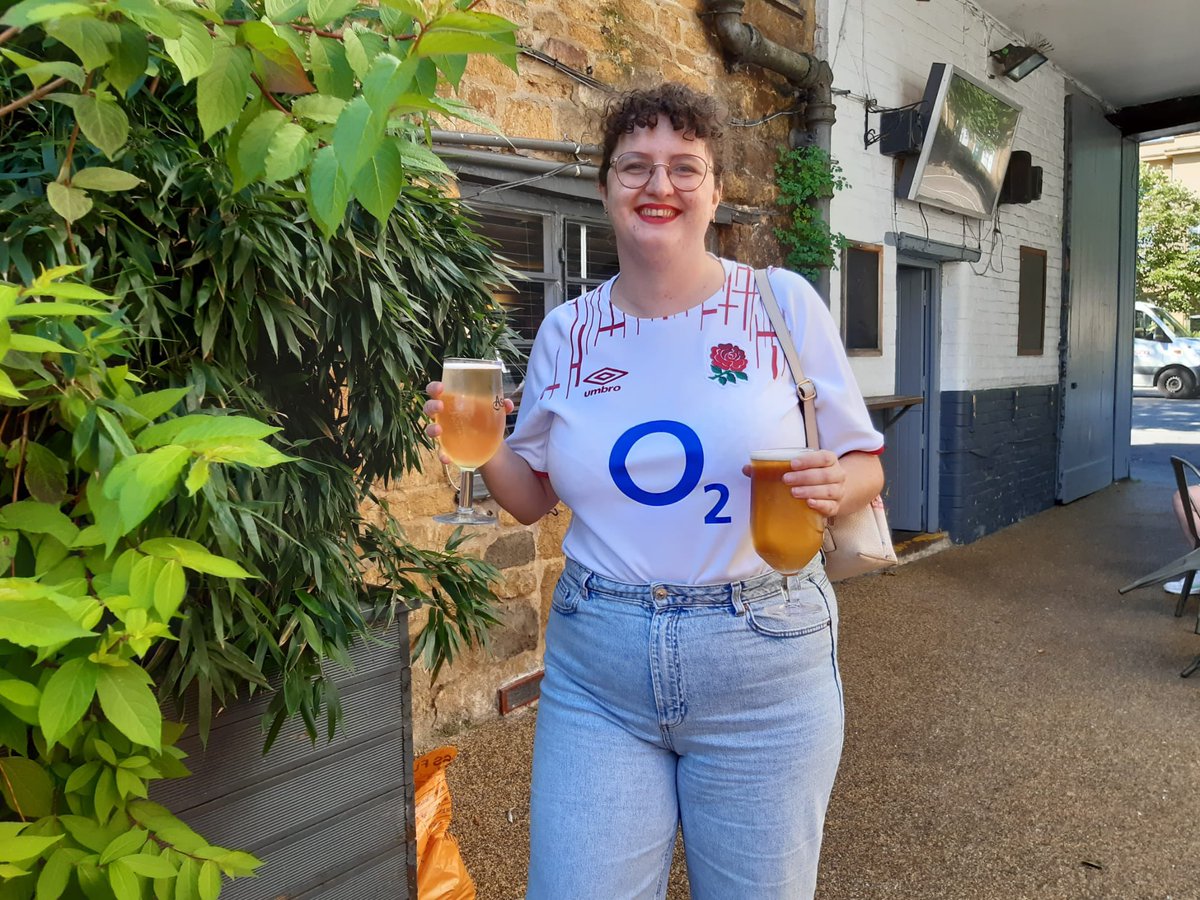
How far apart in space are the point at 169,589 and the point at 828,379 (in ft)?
3.34

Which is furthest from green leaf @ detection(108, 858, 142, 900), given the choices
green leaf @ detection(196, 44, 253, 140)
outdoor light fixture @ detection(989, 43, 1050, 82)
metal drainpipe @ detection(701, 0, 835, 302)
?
outdoor light fixture @ detection(989, 43, 1050, 82)

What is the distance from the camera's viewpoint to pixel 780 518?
Result: 132 centimetres

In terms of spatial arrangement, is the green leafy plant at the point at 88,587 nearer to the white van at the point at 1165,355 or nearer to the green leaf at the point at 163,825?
the green leaf at the point at 163,825

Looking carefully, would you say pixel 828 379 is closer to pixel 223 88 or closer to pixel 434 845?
pixel 223 88

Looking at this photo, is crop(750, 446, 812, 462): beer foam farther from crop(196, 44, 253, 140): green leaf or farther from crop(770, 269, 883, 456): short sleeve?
crop(196, 44, 253, 140): green leaf

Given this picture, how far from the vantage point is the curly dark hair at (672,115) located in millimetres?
A: 1535

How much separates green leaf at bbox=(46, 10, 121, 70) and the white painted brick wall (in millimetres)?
5419

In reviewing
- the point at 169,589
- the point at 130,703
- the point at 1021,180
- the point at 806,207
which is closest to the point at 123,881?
the point at 130,703

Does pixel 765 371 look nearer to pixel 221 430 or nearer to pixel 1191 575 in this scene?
pixel 221 430

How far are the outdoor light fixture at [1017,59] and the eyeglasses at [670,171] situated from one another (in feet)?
24.0

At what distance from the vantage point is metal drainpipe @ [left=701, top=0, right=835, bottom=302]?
5039 millimetres

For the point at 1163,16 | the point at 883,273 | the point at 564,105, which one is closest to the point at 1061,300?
the point at 1163,16

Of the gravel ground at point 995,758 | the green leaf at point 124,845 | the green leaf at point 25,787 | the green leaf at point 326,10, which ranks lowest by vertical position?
the gravel ground at point 995,758

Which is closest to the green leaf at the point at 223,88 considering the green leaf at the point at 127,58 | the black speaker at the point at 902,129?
the green leaf at the point at 127,58
